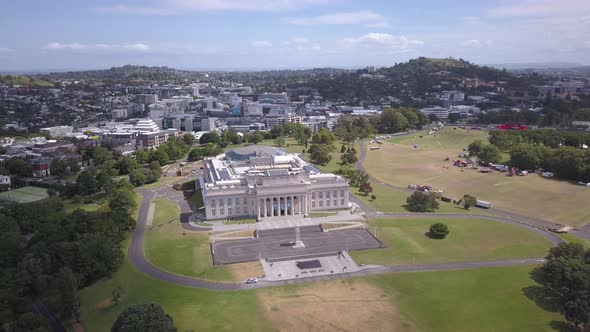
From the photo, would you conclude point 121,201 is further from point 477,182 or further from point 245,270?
point 477,182

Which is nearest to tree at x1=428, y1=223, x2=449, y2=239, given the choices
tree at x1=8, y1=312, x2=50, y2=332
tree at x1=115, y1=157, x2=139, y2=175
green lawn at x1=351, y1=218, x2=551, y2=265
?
green lawn at x1=351, y1=218, x2=551, y2=265

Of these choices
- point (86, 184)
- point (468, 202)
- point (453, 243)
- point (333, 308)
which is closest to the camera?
point (333, 308)

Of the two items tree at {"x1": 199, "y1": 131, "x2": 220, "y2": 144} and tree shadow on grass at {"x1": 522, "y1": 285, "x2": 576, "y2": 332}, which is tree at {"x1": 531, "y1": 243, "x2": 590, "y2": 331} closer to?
tree shadow on grass at {"x1": 522, "y1": 285, "x2": 576, "y2": 332}

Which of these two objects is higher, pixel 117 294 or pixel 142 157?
pixel 142 157

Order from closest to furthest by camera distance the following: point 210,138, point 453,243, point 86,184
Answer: point 453,243 < point 86,184 < point 210,138

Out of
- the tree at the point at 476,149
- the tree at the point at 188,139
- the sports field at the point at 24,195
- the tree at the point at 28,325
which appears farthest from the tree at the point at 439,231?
the tree at the point at 188,139

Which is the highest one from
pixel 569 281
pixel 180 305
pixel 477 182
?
pixel 569 281

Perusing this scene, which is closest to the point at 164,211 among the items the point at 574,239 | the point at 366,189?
the point at 366,189

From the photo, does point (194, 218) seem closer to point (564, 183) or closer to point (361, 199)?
point (361, 199)
